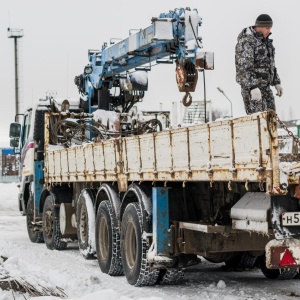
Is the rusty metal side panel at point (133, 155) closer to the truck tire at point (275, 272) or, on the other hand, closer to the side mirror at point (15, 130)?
the truck tire at point (275, 272)

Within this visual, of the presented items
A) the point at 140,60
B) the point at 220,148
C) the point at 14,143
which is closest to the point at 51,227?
the point at 14,143

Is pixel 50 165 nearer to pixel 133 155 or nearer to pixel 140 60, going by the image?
pixel 140 60

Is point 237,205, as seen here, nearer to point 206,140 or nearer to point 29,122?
point 206,140

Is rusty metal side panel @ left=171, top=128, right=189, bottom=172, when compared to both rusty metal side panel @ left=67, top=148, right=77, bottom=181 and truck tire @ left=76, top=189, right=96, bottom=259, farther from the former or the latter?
rusty metal side panel @ left=67, top=148, right=77, bottom=181

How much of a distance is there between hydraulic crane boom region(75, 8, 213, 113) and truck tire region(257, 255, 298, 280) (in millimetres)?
2436

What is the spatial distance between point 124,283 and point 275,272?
2020 mm

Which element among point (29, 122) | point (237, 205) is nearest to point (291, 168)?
point (237, 205)

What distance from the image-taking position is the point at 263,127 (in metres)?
6.16

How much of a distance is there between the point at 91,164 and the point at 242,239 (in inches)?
142

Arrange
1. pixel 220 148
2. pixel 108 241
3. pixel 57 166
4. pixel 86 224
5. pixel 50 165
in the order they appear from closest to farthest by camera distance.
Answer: pixel 220 148, pixel 108 241, pixel 86 224, pixel 57 166, pixel 50 165

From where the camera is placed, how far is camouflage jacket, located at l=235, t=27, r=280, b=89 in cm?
853

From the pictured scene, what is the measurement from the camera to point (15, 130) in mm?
15617

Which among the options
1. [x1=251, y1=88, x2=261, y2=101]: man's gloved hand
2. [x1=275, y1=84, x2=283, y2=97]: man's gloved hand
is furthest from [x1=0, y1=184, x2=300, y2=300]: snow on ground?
[x1=275, y1=84, x2=283, y2=97]: man's gloved hand

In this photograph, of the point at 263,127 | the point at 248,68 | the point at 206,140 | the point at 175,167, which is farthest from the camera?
the point at 248,68
